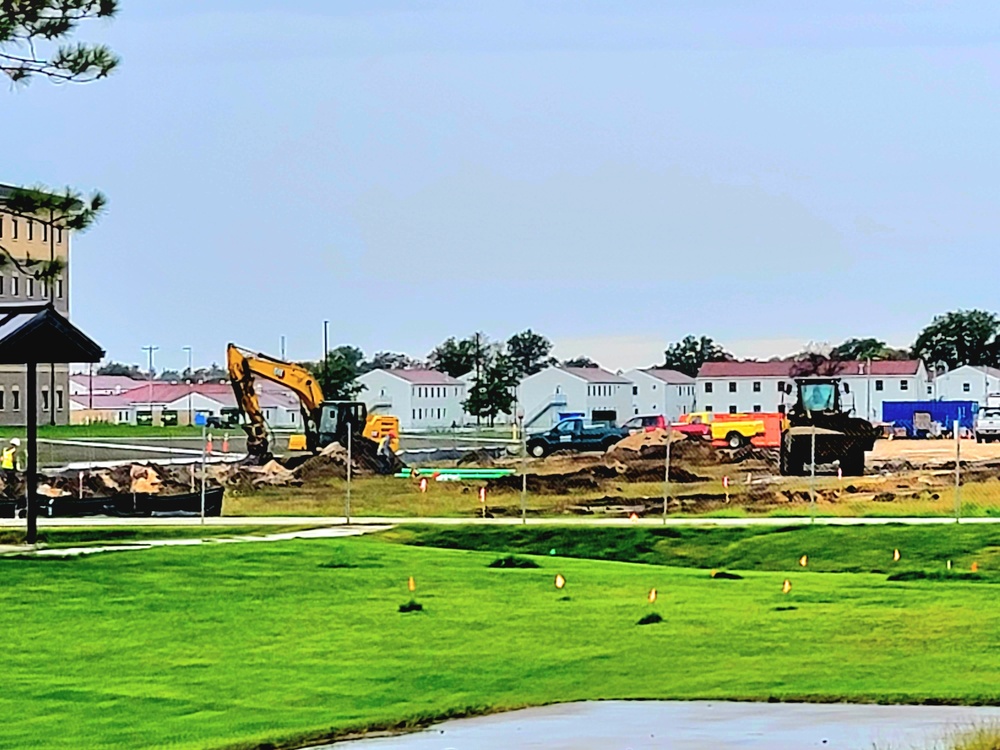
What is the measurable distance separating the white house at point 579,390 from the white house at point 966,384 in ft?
79.4

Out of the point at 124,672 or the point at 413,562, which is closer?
the point at 124,672

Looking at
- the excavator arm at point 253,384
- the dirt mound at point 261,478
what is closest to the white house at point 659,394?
the excavator arm at point 253,384

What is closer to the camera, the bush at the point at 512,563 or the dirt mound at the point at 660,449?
the bush at the point at 512,563

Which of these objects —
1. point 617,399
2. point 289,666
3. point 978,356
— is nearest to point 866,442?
point 289,666

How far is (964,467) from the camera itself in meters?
54.5

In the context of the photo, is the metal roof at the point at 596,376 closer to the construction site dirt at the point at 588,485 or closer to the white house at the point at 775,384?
the white house at the point at 775,384

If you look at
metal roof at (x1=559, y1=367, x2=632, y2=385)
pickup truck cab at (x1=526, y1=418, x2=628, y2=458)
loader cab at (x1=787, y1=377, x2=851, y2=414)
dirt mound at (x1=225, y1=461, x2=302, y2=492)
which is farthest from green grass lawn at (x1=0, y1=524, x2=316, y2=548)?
metal roof at (x1=559, y1=367, x2=632, y2=385)

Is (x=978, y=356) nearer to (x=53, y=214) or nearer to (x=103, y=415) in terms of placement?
(x=103, y=415)

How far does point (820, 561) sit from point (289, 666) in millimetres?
13007

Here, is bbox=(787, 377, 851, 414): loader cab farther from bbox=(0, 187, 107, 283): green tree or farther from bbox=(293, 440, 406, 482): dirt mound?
bbox=(0, 187, 107, 283): green tree

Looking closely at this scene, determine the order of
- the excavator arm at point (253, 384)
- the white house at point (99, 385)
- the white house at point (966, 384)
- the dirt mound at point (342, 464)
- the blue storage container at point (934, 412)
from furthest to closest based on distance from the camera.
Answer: the white house at point (99, 385)
the white house at point (966, 384)
the blue storage container at point (934, 412)
the excavator arm at point (253, 384)
the dirt mound at point (342, 464)

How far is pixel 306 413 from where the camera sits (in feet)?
197

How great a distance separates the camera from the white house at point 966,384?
14238 centimetres

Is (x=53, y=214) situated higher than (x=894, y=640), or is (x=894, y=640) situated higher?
(x=53, y=214)
